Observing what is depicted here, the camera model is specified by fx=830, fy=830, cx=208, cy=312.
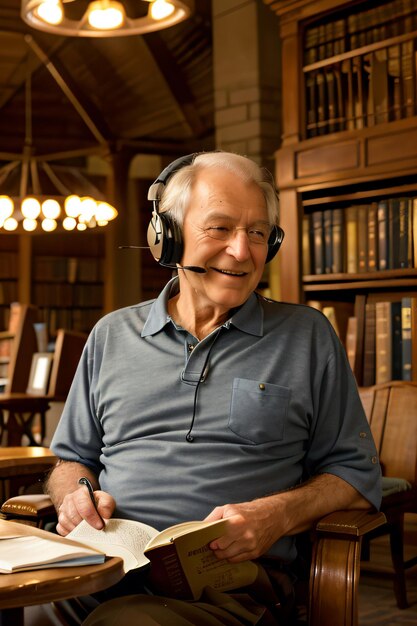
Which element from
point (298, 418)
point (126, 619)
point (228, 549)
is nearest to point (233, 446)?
point (298, 418)

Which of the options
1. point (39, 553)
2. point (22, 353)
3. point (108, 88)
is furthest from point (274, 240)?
point (108, 88)

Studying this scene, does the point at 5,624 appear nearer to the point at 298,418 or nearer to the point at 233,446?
the point at 233,446

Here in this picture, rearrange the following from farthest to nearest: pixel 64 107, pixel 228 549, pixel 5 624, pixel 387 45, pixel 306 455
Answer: pixel 64 107
pixel 387 45
pixel 306 455
pixel 228 549
pixel 5 624

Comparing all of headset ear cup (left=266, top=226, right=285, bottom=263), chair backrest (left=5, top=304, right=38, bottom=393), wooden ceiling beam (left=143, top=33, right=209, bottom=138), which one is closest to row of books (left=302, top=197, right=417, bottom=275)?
headset ear cup (left=266, top=226, right=285, bottom=263)

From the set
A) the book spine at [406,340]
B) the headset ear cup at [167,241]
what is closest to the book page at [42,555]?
the headset ear cup at [167,241]

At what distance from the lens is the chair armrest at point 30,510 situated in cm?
180

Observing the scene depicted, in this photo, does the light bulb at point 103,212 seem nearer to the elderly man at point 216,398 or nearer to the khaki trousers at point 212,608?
the elderly man at point 216,398

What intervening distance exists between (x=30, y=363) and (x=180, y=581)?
5.25 m

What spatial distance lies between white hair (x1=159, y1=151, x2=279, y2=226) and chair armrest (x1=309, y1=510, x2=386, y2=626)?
717 mm

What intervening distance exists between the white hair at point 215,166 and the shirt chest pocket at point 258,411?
0.42 m

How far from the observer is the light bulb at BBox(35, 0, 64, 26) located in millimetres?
3738

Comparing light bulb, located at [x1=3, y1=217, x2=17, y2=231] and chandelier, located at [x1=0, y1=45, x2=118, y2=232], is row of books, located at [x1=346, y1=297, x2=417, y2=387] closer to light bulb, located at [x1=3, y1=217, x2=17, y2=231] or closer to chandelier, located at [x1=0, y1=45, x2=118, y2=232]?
chandelier, located at [x1=0, y1=45, x2=118, y2=232]

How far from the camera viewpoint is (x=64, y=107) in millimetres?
10117

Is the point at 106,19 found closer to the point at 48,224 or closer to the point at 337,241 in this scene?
the point at 337,241
